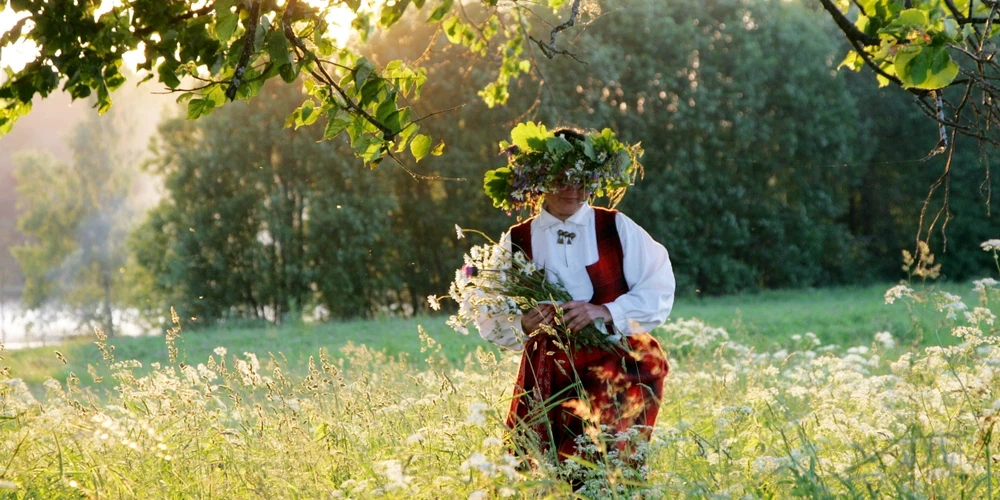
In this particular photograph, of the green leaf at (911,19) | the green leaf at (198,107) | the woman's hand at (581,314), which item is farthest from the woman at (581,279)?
the green leaf at (911,19)

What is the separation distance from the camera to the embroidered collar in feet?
15.2

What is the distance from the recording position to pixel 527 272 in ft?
14.7

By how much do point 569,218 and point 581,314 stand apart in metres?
0.51

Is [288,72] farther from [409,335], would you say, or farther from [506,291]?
[409,335]

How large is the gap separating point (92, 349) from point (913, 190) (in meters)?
19.9

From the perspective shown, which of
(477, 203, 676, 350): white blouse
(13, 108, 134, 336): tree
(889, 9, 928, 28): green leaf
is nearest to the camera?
(889, 9, 928, 28): green leaf

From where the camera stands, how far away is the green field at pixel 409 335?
1403 cm

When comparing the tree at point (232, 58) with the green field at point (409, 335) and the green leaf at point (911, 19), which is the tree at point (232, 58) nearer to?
the green leaf at point (911, 19)

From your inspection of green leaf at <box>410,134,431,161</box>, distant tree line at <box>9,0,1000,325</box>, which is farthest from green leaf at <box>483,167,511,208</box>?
distant tree line at <box>9,0,1000,325</box>

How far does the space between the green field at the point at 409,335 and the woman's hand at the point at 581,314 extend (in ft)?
24.1

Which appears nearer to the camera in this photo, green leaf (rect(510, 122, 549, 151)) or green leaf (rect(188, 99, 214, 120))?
green leaf (rect(188, 99, 214, 120))

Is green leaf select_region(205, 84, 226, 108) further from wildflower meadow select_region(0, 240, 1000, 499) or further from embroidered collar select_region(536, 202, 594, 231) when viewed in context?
embroidered collar select_region(536, 202, 594, 231)

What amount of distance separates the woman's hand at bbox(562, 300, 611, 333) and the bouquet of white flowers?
0.15 feet

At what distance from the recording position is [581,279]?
4.64 m
